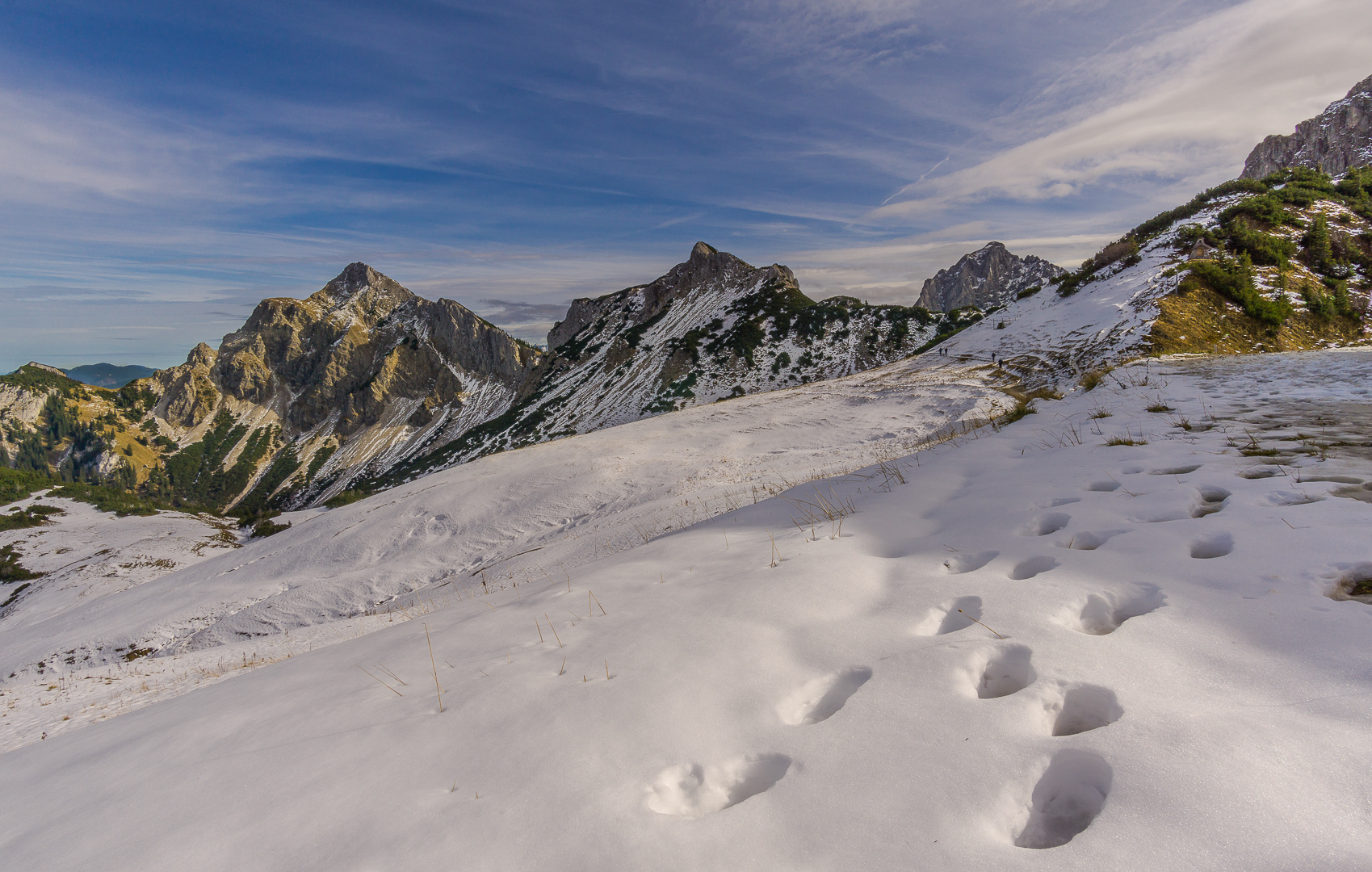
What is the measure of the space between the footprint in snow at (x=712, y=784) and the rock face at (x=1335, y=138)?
6433 inches

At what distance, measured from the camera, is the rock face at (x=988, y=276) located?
16238 centimetres

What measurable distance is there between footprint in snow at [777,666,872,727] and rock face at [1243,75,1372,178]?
162599 millimetres

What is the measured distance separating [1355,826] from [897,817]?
1.35 metres

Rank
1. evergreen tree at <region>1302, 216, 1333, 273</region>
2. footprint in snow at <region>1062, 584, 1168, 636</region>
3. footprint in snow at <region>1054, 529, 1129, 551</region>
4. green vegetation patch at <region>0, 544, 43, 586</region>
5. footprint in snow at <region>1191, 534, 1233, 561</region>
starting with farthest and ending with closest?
green vegetation patch at <region>0, 544, 43, 586</region>
evergreen tree at <region>1302, 216, 1333, 273</region>
footprint in snow at <region>1054, 529, 1129, 551</region>
footprint in snow at <region>1191, 534, 1233, 561</region>
footprint in snow at <region>1062, 584, 1168, 636</region>

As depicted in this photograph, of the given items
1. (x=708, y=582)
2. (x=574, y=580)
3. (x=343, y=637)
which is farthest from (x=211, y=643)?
(x=708, y=582)

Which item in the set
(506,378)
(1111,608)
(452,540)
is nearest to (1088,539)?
(1111,608)

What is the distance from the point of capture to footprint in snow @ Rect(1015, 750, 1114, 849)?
1.82 m

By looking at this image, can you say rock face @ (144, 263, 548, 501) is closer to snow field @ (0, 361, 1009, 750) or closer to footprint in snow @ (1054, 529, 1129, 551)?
snow field @ (0, 361, 1009, 750)

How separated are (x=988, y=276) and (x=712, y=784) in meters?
209

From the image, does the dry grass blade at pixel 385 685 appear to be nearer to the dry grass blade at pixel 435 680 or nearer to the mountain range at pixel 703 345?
the dry grass blade at pixel 435 680

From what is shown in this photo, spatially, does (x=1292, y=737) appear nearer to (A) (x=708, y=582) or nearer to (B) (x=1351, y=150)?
(A) (x=708, y=582)

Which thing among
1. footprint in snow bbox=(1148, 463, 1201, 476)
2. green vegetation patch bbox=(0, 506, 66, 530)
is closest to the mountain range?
footprint in snow bbox=(1148, 463, 1201, 476)

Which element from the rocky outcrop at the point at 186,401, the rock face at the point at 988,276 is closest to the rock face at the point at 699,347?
the rock face at the point at 988,276

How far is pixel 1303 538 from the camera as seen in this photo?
10.8 ft
